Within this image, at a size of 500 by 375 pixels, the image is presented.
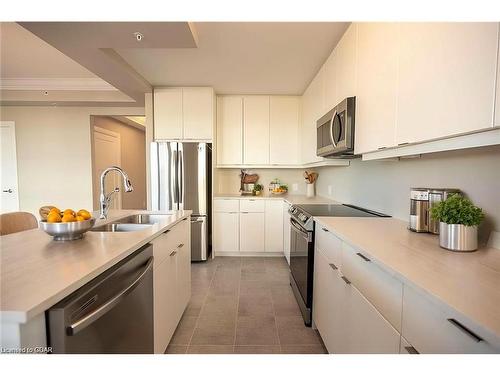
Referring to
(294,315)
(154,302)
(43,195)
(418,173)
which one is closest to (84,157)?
(43,195)

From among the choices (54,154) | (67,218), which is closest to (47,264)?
(67,218)

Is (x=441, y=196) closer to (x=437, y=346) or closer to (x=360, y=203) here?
(x=437, y=346)

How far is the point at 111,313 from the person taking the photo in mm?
1004

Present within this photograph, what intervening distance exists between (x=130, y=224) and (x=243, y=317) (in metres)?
1.21

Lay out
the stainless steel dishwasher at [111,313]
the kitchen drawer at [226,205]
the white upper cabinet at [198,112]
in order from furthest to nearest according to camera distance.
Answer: the kitchen drawer at [226,205], the white upper cabinet at [198,112], the stainless steel dishwasher at [111,313]

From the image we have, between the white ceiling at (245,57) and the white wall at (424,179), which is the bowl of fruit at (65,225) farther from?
the white wall at (424,179)

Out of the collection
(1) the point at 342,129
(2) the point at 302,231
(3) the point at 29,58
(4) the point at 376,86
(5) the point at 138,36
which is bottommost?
(2) the point at 302,231

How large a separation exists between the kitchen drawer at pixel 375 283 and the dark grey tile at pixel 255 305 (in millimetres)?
1169

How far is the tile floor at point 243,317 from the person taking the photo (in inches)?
71.1

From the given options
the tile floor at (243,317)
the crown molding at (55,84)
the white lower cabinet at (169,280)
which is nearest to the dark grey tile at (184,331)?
the tile floor at (243,317)

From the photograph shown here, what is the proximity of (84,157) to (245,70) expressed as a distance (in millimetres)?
3180

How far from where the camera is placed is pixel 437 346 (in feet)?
2.29

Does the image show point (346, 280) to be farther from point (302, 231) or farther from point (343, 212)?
point (343, 212)

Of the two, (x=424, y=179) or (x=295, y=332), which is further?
(x=295, y=332)
